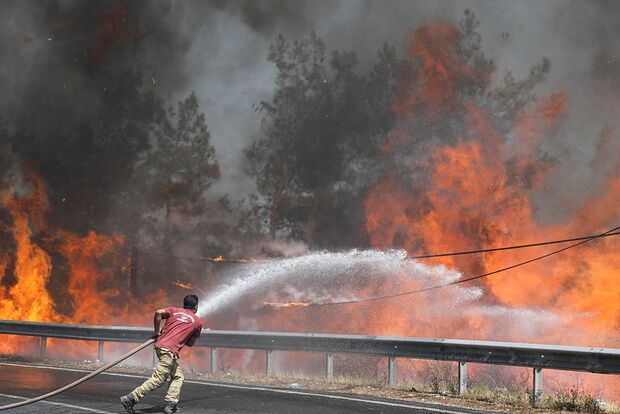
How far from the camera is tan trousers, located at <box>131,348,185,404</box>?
29.4 ft

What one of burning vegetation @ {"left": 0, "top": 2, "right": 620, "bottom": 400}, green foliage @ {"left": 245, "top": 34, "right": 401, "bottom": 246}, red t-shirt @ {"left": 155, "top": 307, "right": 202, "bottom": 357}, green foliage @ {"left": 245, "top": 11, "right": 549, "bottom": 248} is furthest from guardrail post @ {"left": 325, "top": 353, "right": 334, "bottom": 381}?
green foliage @ {"left": 245, "top": 34, "right": 401, "bottom": 246}

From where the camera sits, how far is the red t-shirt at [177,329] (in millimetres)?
9234

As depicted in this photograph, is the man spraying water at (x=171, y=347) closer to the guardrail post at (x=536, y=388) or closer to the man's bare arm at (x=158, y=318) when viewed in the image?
the man's bare arm at (x=158, y=318)

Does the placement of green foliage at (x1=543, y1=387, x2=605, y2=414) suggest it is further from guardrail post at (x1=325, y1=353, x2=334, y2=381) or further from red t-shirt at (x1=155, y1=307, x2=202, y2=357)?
red t-shirt at (x1=155, y1=307, x2=202, y2=357)

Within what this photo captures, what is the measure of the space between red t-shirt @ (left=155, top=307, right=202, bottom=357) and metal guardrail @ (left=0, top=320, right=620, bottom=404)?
3.72m

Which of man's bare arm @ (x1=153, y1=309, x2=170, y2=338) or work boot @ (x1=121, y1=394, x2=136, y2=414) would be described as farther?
man's bare arm @ (x1=153, y1=309, x2=170, y2=338)

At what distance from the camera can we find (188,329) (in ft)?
30.7

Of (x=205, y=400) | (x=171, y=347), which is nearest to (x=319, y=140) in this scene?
(x=205, y=400)

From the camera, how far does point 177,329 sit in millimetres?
9305

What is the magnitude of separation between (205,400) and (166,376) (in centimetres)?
126

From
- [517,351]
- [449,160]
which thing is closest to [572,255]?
[449,160]

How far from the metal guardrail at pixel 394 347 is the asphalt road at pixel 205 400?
1.21m

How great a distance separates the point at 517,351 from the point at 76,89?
27.0m

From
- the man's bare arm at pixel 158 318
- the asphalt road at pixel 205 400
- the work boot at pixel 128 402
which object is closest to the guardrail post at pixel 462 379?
the asphalt road at pixel 205 400
